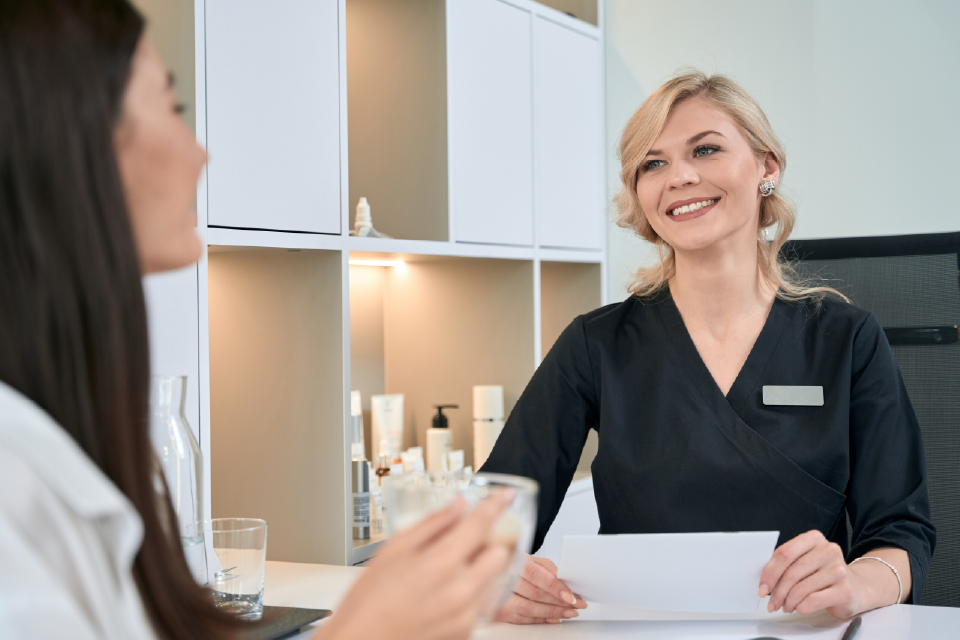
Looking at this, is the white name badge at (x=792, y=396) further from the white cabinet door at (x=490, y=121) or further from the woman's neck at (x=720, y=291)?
the white cabinet door at (x=490, y=121)

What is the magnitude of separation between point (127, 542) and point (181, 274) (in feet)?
3.54

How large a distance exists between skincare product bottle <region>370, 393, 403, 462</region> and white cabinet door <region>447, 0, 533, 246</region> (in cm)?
47

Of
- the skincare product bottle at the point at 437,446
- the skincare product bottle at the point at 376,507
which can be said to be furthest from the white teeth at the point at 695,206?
the skincare product bottle at the point at 437,446

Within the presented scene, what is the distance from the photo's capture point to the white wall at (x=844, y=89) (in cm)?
230

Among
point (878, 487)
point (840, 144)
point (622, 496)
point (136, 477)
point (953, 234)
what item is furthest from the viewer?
point (840, 144)

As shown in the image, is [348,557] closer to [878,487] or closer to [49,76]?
[878,487]

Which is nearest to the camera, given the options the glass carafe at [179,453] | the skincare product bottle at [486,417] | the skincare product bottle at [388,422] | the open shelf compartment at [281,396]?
the glass carafe at [179,453]

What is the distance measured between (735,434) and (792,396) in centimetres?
11

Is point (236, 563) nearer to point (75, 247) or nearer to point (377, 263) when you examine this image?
point (75, 247)

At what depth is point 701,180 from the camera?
4.96ft

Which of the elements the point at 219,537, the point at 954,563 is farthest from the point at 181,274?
the point at 954,563

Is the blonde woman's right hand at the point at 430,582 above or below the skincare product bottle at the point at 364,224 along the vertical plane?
below

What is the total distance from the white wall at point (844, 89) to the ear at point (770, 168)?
2.90 feet

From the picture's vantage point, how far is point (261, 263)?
1.86 meters
